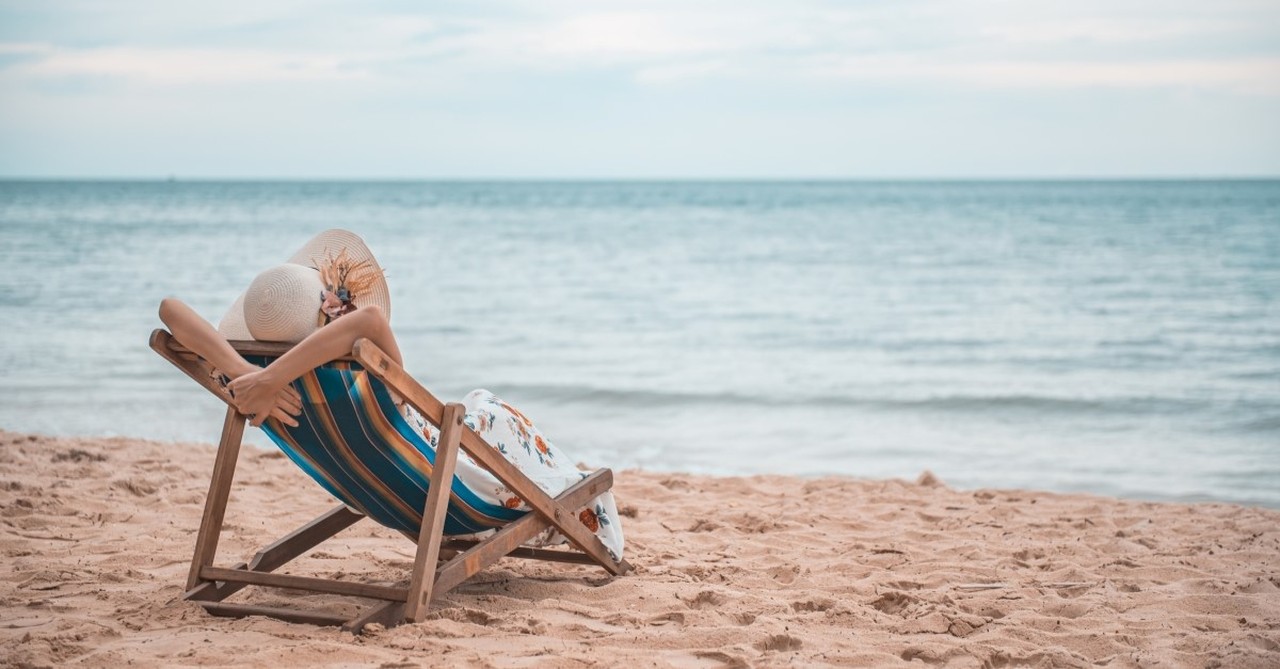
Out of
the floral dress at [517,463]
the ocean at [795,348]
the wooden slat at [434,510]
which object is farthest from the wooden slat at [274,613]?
the ocean at [795,348]

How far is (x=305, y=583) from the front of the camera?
325 centimetres

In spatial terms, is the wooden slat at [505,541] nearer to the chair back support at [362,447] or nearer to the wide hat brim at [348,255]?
the chair back support at [362,447]

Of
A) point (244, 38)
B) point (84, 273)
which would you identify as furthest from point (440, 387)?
point (244, 38)

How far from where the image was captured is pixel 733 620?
3340mm

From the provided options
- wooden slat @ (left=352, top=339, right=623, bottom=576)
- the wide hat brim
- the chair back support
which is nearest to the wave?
wooden slat @ (left=352, top=339, right=623, bottom=576)

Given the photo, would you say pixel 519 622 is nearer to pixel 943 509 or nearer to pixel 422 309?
pixel 943 509

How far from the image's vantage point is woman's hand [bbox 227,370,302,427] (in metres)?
2.90

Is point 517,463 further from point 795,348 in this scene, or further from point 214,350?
point 795,348

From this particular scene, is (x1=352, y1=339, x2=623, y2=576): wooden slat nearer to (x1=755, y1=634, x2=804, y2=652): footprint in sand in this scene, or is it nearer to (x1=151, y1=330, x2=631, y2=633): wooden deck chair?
(x1=151, y1=330, x2=631, y2=633): wooden deck chair

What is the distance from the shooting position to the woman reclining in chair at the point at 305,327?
2865 mm

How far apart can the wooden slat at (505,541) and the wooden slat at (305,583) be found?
0.15m

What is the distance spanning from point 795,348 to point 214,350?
9678mm

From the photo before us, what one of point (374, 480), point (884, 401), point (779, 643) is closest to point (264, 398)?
point (374, 480)

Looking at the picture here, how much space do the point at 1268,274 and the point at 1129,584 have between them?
1864 centimetres
